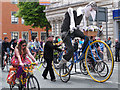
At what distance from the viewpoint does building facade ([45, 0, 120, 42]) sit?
2234cm

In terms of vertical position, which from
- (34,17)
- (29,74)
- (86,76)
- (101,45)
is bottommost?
(86,76)

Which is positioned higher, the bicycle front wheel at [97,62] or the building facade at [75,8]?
the building facade at [75,8]

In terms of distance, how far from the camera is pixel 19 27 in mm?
52906

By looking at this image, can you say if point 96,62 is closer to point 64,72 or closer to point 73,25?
point 64,72

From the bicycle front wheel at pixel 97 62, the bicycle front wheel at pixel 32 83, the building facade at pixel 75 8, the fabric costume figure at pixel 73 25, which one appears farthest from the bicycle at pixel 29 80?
the building facade at pixel 75 8

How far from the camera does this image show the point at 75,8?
26.8 m

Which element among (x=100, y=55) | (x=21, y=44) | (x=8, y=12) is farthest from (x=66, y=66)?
(x=8, y=12)

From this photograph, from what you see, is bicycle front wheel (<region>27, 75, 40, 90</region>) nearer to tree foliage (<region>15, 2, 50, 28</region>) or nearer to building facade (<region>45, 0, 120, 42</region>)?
building facade (<region>45, 0, 120, 42</region>)

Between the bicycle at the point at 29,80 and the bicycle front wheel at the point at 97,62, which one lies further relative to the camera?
the bicycle front wheel at the point at 97,62

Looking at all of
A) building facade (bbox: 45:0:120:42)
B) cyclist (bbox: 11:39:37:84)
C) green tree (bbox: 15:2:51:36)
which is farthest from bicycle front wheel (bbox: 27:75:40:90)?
green tree (bbox: 15:2:51:36)

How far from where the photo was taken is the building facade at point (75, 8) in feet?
73.3

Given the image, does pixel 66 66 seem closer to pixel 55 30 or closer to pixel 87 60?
pixel 87 60

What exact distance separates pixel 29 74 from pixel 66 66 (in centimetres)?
301

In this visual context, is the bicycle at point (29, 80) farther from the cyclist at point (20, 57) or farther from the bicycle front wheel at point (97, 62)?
the bicycle front wheel at point (97, 62)
